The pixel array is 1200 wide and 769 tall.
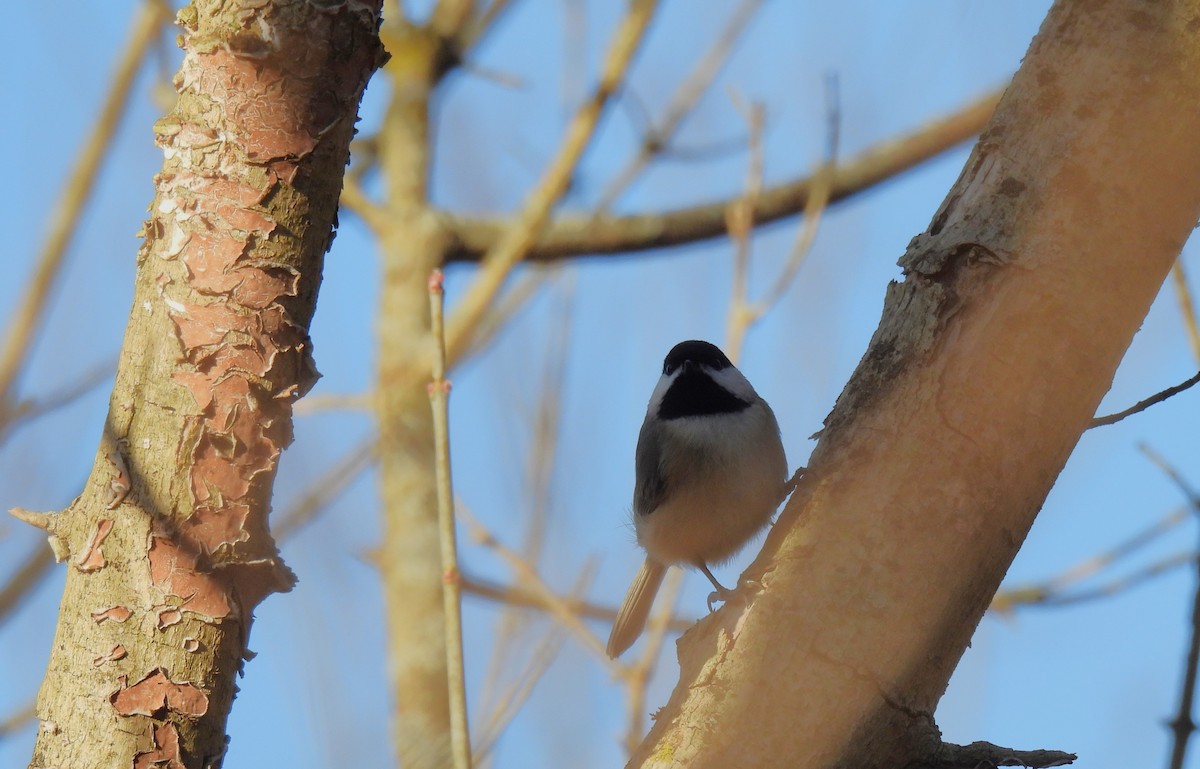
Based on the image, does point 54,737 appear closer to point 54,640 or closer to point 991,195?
point 54,640

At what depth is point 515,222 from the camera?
5125 millimetres

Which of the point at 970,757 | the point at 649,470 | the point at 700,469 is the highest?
the point at 649,470

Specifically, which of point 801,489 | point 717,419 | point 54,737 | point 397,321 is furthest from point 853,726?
point 397,321

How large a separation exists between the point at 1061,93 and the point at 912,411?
0.60 metres

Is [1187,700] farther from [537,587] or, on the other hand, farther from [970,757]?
[537,587]

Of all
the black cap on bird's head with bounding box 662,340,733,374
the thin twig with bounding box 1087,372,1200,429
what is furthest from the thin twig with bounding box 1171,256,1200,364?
the black cap on bird's head with bounding box 662,340,733,374

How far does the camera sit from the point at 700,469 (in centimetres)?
331

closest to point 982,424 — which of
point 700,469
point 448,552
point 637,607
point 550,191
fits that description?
point 448,552

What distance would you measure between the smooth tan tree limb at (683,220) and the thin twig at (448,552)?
3217mm

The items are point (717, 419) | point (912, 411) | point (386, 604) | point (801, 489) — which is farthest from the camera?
point (386, 604)

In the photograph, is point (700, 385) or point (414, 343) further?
point (414, 343)

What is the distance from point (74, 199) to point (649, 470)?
187 cm

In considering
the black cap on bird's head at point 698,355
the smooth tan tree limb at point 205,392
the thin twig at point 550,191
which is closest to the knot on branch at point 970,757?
the smooth tan tree limb at point 205,392

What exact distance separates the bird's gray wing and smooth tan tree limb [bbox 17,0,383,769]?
1.68 m
